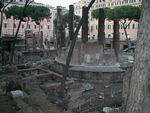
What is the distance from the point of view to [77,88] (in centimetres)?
880

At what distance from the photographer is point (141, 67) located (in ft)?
13.4

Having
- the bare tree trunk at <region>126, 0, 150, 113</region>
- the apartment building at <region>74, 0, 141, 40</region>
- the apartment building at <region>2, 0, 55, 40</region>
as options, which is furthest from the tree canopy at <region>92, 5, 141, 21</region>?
the bare tree trunk at <region>126, 0, 150, 113</region>

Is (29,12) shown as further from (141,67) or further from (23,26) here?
(141,67)

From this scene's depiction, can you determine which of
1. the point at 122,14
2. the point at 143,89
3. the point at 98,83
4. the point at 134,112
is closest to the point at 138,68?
the point at 143,89

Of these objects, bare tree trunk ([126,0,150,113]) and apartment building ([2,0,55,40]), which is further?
apartment building ([2,0,55,40])

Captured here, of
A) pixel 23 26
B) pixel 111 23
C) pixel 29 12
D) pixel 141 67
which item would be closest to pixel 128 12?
pixel 29 12

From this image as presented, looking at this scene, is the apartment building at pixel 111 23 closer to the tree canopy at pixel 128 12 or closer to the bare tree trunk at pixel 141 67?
the tree canopy at pixel 128 12

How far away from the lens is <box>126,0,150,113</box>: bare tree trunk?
13.2 ft

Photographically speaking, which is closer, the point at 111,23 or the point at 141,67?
the point at 141,67

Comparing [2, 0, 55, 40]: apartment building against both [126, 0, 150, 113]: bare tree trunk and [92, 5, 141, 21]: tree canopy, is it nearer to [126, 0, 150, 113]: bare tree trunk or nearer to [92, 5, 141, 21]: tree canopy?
[92, 5, 141, 21]: tree canopy

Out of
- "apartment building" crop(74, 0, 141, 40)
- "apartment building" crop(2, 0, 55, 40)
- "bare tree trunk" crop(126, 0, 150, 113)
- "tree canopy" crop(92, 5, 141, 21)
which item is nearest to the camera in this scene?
"bare tree trunk" crop(126, 0, 150, 113)

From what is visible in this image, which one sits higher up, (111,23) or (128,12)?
(111,23)

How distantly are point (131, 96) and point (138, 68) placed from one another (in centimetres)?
78

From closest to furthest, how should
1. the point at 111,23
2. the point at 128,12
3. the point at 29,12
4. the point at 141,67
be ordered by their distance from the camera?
the point at 141,67
the point at 128,12
the point at 29,12
the point at 111,23
